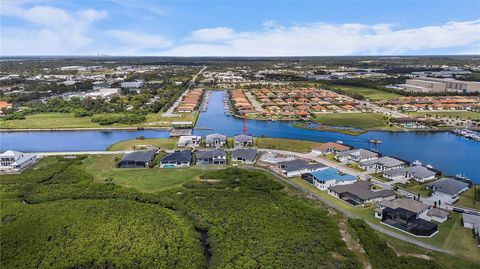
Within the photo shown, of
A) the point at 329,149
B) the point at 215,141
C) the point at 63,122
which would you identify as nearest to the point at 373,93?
the point at 329,149

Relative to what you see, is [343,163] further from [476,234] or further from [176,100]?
[176,100]

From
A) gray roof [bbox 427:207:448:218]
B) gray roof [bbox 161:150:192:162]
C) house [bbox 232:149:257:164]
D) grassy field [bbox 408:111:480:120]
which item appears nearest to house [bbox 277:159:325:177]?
house [bbox 232:149:257:164]

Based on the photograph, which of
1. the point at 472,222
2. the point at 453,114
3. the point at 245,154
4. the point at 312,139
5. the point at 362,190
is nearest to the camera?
the point at 472,222

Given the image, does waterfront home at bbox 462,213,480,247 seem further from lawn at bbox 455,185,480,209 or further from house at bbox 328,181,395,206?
house at bbox 328,181,395,206

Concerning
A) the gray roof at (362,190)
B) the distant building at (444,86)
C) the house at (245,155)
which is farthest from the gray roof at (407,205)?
the distant building at (444,86)

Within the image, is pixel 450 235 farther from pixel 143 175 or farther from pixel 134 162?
pixel 134 162

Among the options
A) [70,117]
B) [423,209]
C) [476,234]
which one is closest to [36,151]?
[70,117]

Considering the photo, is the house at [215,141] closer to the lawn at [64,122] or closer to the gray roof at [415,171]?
the lawn at [64,122]
